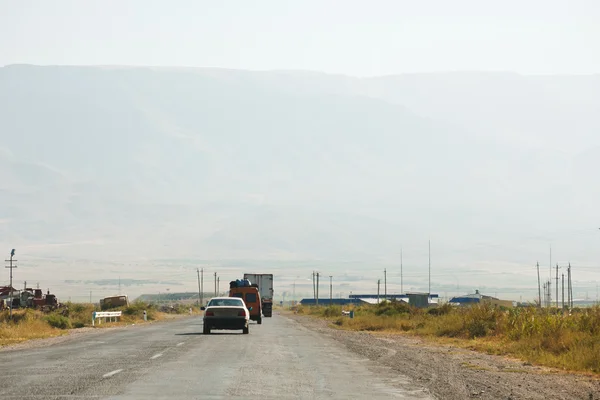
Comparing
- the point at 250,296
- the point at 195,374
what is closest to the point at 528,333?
the point at 195,374

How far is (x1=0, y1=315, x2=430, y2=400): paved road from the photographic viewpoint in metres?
16.5

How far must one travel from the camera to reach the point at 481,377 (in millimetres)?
21234

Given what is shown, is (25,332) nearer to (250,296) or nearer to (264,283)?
(250,296)

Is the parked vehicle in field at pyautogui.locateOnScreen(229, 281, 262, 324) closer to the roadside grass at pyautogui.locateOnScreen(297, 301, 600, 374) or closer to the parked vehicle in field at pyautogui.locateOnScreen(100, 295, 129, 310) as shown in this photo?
the roadside grass at pyautogui.locateOnScreen(297, 301, 600, 374)

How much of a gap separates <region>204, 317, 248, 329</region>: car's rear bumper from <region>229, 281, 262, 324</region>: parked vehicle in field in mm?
18178

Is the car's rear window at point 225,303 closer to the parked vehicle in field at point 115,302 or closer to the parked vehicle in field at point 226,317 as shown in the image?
the parked vehicle in field at point 226,317

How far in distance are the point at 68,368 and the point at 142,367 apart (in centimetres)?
171

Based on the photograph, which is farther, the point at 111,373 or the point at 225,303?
the point at 225,303

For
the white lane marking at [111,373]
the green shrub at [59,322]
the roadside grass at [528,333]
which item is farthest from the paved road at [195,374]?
the green shrub at [59,322]

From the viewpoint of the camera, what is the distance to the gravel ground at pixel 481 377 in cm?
1756

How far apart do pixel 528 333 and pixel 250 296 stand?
1088 inches

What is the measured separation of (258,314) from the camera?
197 feet

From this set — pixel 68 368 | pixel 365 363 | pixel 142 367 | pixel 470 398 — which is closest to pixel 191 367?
pixel 142 367

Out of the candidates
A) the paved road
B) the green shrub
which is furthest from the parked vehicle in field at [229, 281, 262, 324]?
the paved road
